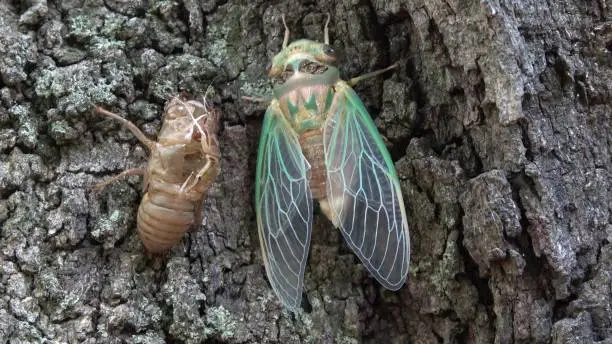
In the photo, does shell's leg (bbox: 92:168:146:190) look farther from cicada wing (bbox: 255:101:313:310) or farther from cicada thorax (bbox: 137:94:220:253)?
cicada wing (bbox: 255:101:313:310)

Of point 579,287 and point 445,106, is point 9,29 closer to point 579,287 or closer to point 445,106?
point 445,106

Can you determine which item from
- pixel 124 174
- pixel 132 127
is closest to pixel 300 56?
pixel 132 127

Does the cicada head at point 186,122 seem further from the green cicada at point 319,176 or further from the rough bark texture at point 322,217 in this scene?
the green cicada at point 319,176

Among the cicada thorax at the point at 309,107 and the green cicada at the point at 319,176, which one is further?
the cicada thorax at the point at 309,107

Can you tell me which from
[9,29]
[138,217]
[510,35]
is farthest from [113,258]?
[510,35]

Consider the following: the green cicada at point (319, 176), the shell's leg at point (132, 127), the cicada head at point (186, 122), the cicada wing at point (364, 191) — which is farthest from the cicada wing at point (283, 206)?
the shell's leg at point (132, 127)
